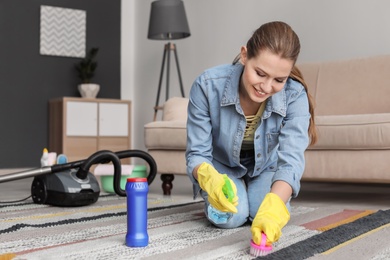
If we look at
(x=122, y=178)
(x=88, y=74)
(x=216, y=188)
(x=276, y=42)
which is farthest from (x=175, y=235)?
(x=88, y=74)

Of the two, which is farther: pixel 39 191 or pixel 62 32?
pixel 62 32

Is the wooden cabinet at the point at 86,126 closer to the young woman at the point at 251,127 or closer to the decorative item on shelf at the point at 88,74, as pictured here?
the decorative item on shelf at the point at 88,74

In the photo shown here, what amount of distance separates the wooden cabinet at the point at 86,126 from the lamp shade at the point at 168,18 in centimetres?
92

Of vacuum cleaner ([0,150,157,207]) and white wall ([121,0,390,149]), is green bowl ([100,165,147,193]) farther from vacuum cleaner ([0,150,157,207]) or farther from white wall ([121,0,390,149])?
white wall ([121,0,390,149])

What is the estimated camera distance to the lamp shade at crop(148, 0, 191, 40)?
479cm

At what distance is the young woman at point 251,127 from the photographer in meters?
1.62

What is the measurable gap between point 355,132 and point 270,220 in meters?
1.33

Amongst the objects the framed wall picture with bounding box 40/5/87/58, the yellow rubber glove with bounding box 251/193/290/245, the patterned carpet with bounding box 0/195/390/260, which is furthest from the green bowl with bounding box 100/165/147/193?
the framed wall picture with bounding box 40/5/87/58

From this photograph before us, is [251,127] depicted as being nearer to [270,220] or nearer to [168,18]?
[270,220]

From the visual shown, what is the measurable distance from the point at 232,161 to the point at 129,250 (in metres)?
0.59

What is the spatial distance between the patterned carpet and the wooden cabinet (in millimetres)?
2601

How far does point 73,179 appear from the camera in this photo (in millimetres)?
2590

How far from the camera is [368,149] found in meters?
2.63

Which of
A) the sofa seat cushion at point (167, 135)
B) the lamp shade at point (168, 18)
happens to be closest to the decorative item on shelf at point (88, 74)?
the lamp shade at point (168, 18)
